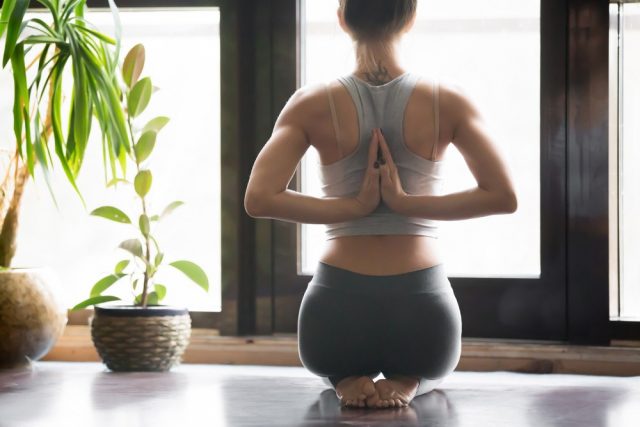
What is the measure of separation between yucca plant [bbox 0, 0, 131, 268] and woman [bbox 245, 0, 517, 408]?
57cm

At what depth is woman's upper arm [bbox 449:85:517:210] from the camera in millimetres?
1895

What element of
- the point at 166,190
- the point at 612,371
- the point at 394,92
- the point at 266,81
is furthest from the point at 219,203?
the point at 612,371

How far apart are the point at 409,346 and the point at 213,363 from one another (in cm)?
83

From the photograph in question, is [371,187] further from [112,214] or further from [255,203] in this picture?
[112,214]

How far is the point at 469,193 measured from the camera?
6.24 ft

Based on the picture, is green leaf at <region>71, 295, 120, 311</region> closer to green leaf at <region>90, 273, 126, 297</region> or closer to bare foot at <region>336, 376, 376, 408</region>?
green leaf at <region>90, 273, 126, 297</region>

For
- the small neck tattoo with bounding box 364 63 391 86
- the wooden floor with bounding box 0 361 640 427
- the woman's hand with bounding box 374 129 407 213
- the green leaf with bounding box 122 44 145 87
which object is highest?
the green leaf with bounding box 122 44 145 87

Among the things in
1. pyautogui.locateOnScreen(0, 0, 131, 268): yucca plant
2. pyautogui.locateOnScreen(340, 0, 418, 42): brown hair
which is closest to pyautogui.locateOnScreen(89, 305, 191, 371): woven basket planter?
pyautogui.locateOnScreen(0, 0, 131, 268): yucca plant

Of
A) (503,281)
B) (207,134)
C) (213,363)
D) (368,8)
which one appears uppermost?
(368,8)

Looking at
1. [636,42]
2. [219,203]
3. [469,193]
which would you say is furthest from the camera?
[219,203]

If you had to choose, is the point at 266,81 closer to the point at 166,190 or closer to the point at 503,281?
the point at 166,190

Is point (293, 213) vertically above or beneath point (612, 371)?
above

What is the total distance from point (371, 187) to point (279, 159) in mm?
195

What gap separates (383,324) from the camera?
1.92 metres
